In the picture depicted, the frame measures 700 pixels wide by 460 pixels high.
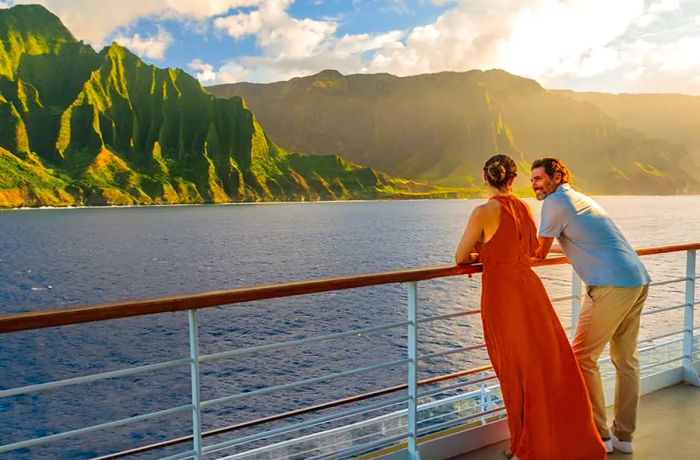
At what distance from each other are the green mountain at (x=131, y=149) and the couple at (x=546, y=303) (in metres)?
166

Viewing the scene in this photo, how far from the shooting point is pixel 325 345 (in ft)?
73.8

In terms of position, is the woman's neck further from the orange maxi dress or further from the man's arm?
the man's arm

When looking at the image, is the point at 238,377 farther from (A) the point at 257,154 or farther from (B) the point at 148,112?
(B) the point at 148,112

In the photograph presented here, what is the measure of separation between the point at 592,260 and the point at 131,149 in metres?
187

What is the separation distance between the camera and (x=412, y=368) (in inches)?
109

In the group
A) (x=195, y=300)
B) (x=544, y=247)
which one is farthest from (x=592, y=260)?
(x=195, y=300)

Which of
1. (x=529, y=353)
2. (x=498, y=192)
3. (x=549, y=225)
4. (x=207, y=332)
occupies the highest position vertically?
(x=498, y=192)

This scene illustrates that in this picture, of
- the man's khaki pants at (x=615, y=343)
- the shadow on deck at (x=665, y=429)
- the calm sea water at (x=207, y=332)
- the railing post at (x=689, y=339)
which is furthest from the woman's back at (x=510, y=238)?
the calm sea water at (x=207, y=332)

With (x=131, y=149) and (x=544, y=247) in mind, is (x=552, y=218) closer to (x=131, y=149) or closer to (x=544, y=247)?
(x=544, y=247)

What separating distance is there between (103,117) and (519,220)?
196579 millimetres

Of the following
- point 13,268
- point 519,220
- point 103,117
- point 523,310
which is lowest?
point 13,268

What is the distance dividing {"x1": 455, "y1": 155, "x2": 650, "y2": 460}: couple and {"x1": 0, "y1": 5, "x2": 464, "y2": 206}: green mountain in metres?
166

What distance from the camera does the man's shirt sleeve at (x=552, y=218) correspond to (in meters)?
2.69

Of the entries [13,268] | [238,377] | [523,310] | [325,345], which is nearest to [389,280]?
[523,310]
